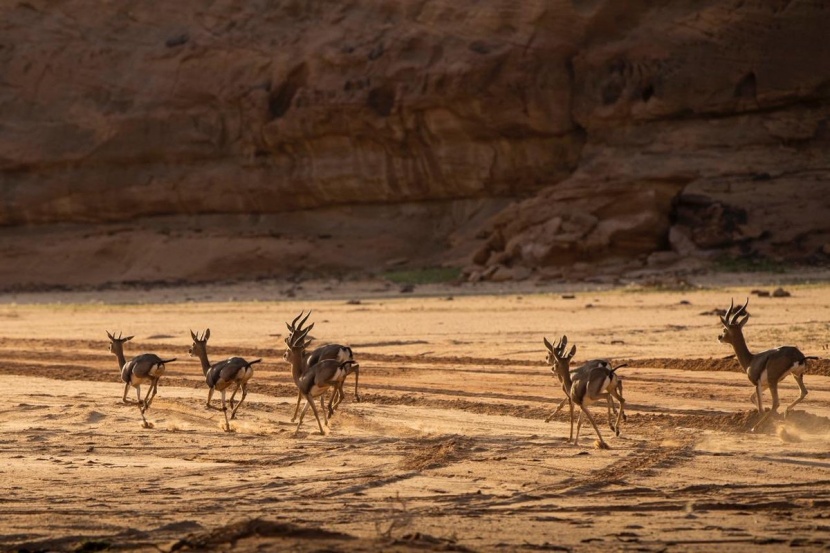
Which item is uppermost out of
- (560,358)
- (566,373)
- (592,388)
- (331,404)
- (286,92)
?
(286,92)

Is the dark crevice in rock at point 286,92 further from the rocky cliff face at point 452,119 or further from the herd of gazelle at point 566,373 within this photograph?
the herd of gazelle at point 566,373

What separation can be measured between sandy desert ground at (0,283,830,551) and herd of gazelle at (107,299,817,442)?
0.24 m

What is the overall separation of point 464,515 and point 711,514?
163cm

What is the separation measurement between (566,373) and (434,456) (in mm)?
1737

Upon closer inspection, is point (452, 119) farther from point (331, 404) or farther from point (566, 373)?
point (566, 373)

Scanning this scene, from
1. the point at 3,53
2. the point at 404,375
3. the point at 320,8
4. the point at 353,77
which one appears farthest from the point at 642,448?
the point at 3,53

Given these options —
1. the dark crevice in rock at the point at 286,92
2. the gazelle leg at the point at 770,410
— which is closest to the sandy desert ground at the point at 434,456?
the gazelle leg at the point at 770,410

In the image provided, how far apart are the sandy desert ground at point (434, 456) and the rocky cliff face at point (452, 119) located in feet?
47.4

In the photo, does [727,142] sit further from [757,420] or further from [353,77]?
[757,420]

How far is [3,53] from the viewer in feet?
157

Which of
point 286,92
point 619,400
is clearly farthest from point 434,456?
point 286,92

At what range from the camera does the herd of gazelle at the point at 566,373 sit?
36.8ft

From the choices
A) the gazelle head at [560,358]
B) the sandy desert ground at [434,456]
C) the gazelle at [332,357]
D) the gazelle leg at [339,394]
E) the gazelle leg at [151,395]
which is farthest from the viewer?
the gazelle leg at [151,395]

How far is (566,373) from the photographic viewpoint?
Result: 1174 cm
